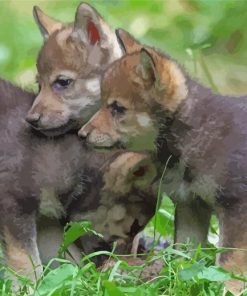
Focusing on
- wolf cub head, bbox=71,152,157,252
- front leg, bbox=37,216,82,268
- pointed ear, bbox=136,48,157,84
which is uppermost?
pointed ear, bbox=136,48,157,84

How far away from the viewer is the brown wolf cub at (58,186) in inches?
185

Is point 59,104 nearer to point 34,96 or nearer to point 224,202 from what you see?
point 34,96

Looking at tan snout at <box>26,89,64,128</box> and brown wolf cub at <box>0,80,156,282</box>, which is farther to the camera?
tan snout at <box>26,89,64,128</box>

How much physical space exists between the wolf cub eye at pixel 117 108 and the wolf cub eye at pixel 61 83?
39cm

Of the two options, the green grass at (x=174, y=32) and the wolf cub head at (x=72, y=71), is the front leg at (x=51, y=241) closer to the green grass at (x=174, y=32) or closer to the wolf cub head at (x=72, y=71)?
the wolf cub head at (x=72, y=71)

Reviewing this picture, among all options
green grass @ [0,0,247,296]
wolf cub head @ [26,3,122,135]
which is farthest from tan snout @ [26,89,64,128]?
green grass @ [0,0,247,296]

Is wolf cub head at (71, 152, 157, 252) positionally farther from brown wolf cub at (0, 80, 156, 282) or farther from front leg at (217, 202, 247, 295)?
front leg at (217, 202, 247, 295)

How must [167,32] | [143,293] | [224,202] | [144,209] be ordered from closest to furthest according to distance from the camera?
[143,293] < [224,202] < [144,209] < [167,32]

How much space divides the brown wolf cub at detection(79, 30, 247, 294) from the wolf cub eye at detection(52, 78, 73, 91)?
12.6 inches

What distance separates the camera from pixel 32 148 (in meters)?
4.79

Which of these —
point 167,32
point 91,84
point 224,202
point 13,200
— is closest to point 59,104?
point 91,84

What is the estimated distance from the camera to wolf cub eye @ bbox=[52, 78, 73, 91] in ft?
16.3

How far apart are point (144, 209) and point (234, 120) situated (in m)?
0.55

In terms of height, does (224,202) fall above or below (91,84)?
below
